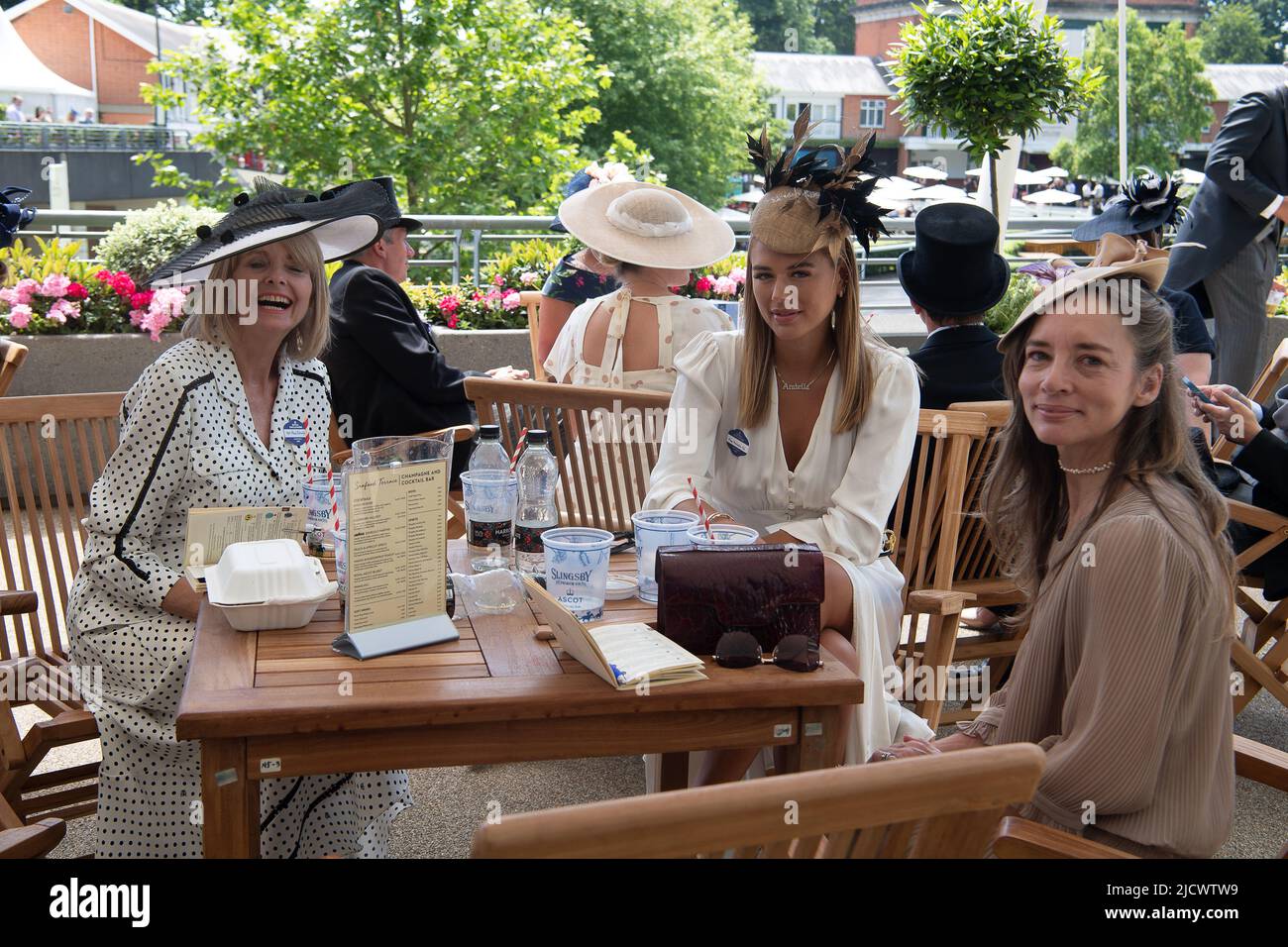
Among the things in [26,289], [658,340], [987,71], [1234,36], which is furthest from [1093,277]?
[1234,36]

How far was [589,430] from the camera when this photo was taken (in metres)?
3.28

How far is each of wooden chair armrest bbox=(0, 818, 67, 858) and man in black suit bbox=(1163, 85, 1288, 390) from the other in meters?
5.09

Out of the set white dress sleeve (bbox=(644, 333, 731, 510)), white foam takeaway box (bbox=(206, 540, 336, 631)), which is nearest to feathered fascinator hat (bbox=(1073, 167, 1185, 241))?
white dress sleeve (bbox=(644, 333, 731, 510))

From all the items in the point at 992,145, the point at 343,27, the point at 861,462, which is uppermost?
the point at 343,27

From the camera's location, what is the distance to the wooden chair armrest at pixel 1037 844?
1507 mm

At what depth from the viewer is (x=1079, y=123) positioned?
4884 cm

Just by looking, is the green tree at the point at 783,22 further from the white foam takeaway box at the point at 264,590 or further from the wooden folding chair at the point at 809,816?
the wooden folding chair at the point at 809,816

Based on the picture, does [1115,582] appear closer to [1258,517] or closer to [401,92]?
[1258,517]

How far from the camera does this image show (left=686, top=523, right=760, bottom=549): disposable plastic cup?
2145mm

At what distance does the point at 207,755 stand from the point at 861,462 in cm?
167

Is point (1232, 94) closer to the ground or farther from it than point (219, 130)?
farther from it

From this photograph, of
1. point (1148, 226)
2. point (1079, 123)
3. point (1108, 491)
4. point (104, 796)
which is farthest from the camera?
point (1079, 123)

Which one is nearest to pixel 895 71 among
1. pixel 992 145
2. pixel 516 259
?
pixel 992 145

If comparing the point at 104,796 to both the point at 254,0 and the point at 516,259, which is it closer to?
the point at 516,259
